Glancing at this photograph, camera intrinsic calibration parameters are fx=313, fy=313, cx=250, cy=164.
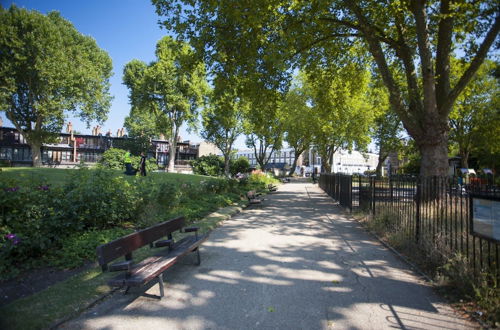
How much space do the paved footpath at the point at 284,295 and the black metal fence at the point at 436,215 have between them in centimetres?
70

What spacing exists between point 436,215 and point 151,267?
5.18 m

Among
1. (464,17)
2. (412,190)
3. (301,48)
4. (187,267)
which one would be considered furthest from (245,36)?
(187,267)

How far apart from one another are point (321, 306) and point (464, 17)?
10.2 m

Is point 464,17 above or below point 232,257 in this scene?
above

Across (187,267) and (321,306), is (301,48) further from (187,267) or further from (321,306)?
(321,306)

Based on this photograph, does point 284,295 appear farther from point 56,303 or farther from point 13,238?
point 13,238

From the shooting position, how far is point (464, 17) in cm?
959

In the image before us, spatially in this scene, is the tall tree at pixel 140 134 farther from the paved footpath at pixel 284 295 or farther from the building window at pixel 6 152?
the paved footpath at pixel 284 295

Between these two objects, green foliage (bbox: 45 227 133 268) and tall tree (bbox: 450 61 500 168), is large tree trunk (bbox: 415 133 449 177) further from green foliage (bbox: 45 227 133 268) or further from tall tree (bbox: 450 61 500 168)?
→ tall tree (bbox: 450 61 500 168)

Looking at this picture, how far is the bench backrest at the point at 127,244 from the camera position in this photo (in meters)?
3.71

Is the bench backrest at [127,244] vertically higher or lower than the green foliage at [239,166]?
lower

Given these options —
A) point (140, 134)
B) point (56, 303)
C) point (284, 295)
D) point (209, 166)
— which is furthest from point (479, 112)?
point (140, 134)

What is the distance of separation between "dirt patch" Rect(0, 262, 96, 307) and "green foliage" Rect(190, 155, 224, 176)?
3495cm

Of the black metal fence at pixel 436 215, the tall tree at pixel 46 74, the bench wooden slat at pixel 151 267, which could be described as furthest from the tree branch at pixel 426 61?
the tall tree at pixel 46 74
